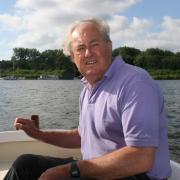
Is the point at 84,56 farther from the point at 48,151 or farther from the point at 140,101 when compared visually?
the point at 48,151

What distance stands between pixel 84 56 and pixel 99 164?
23.9 inches

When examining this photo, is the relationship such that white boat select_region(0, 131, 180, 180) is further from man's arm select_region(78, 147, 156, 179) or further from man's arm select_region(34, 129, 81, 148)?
man's arm select_region(78, 147, 156, 179)

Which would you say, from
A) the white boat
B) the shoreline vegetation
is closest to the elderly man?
the white boat

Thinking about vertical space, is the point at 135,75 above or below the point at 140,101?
above

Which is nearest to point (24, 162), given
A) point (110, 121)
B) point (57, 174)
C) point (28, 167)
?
point (28, 167)

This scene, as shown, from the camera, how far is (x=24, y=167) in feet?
7.26

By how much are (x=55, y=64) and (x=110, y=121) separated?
69.1m

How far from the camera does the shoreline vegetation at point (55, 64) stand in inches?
2279

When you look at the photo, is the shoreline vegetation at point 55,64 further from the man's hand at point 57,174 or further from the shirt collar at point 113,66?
the man's hand at point 57,174

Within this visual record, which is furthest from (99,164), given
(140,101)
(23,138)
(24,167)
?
(23,138)

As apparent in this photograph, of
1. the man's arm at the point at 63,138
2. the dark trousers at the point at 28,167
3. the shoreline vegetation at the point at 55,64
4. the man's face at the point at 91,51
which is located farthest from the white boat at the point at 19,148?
the shoreline vegetation at the point at 55,64

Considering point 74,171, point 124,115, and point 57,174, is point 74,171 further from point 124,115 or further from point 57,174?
point 124,115

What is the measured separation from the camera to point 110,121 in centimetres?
194

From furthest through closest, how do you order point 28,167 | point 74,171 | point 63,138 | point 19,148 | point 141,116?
point 19,148 → point 63,138 → point 28,167 → point 74,171 → point 141,116
